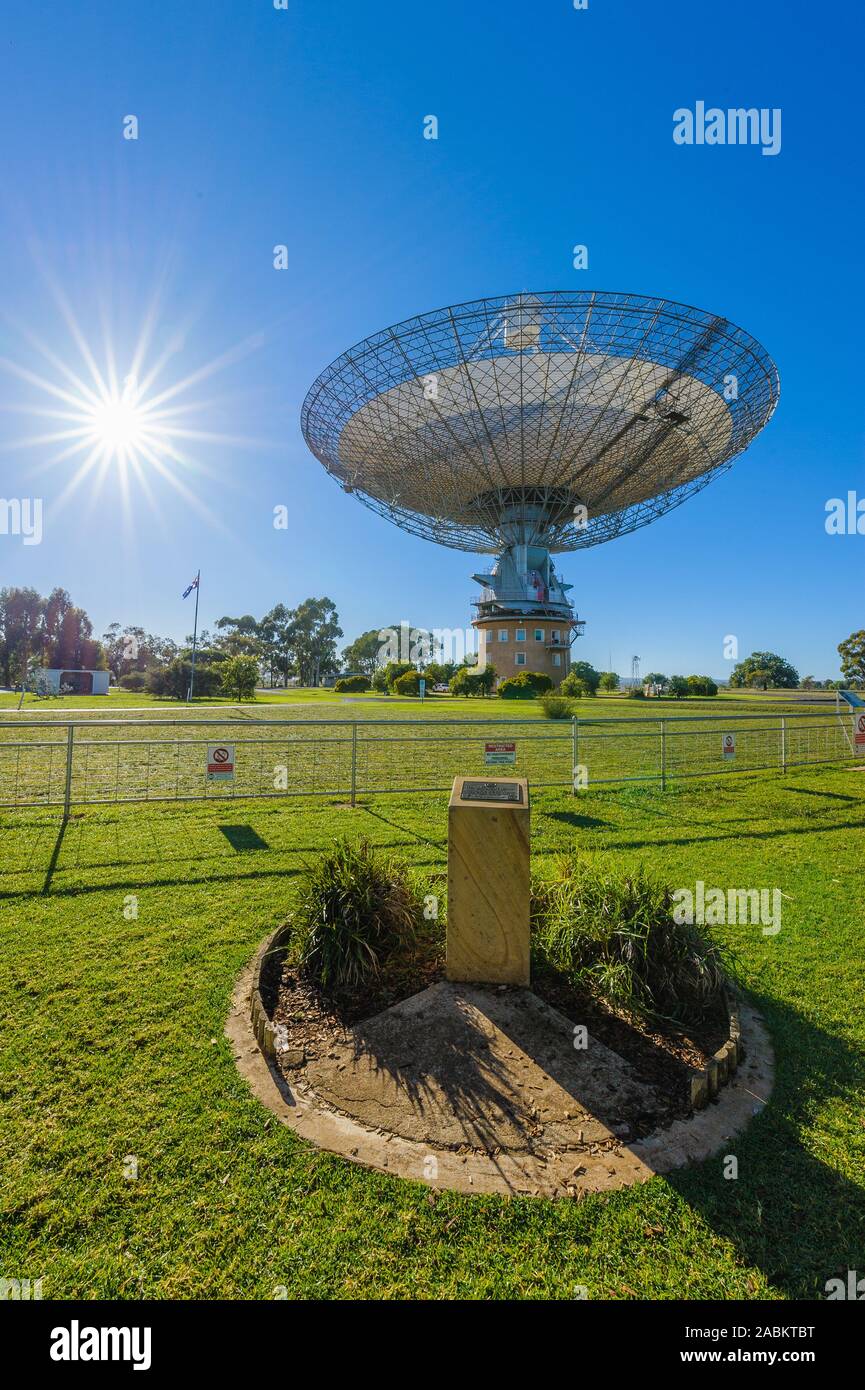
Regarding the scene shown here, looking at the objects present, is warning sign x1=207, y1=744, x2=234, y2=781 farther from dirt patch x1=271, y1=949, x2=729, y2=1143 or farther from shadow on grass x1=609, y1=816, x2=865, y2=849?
shadow on grass x1=609, y1=816, x2=865, y2=849

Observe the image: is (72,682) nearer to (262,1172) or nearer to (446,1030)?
(446,1030)

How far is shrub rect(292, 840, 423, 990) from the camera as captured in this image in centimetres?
386

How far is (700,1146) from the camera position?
2.61 metres

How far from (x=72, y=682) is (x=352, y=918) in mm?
79734

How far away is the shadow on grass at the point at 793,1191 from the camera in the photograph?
2.11m

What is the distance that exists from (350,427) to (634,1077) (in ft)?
122

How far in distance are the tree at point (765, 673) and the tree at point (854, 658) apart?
102 ft


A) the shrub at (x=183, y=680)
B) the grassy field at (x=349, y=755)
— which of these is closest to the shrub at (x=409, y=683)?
the shrub at (x=183, y=680)

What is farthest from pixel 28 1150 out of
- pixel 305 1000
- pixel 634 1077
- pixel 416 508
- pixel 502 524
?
pixel 502 524

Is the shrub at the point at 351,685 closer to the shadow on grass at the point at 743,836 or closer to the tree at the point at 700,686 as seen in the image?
the tree at the point at 700,686

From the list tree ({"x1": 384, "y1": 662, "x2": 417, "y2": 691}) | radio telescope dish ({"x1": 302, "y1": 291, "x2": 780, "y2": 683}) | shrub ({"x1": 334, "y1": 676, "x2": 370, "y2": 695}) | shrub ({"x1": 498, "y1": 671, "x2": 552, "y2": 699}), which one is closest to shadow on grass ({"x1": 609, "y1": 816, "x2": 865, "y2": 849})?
radio telescope dish ({"x1": 302, "y1": 291, "x2": 780, "y2": 683})

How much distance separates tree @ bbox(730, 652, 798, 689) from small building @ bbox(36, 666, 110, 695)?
101m

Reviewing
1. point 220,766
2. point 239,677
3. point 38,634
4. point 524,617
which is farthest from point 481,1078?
point 38,634

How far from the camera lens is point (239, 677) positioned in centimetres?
4569
